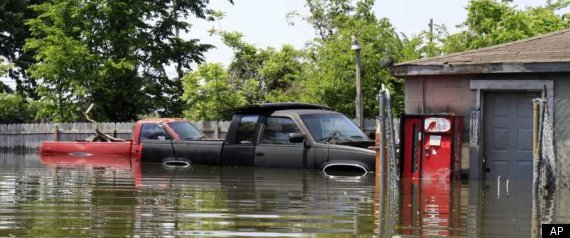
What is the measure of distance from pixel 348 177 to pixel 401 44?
1695cm

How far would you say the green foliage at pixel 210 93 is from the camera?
3290 centimetres

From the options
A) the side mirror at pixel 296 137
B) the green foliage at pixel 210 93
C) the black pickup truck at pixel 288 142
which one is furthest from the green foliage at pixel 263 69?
the side mirror at pixel 296 137

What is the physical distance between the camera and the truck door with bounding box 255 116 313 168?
20.2 m

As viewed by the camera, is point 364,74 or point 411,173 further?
point 364,74

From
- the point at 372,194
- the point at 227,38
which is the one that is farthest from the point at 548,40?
the point at 227,38

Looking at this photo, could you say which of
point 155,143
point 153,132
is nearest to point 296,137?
point 155,143

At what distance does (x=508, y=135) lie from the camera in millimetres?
18375

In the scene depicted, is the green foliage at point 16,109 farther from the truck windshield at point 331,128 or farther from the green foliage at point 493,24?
the truck windshield at point 331,128

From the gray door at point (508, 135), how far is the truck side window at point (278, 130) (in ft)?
12.6

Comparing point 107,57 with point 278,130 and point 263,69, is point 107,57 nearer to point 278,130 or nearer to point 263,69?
point 263,69

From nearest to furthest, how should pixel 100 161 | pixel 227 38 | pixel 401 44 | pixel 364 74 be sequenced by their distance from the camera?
1. pixel 100 161
2. pixel 364 74
3. pixel 401 44
4. pixel 227 38

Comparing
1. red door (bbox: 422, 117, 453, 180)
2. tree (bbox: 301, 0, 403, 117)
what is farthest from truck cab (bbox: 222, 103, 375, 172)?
tree (bbox: 301, 0, 403, 117)

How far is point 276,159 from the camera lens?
20562mm

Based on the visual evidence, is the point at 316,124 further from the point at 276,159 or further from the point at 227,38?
the point at 227,38
